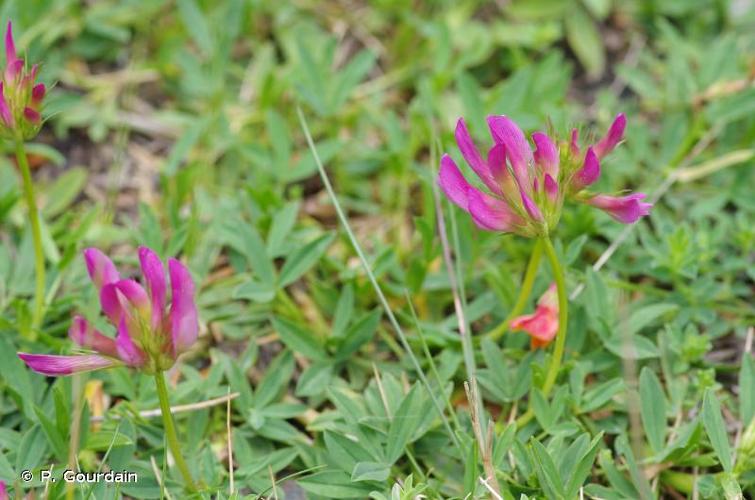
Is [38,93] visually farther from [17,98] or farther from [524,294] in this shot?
[524,294]

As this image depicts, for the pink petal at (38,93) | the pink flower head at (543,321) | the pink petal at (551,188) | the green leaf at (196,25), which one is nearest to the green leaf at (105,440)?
the pink petal at (38,93)

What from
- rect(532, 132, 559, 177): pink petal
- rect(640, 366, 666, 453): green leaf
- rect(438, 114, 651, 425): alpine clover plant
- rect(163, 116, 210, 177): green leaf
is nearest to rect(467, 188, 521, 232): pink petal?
rect(438, 114, 651, 425): alpine clover plant

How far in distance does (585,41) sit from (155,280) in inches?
94.2

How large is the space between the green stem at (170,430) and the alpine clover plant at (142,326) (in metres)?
0.05

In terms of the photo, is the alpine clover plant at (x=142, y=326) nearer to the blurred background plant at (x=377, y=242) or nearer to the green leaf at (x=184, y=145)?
the blurred background plant at (x=377, y=242)

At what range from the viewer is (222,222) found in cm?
275

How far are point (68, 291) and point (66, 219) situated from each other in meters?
0.26

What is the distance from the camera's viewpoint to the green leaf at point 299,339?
2477mm

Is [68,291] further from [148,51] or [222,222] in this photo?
[148,51]

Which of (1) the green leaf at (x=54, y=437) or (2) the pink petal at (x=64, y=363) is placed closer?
(2) the pink petal at (x=64, y=363)

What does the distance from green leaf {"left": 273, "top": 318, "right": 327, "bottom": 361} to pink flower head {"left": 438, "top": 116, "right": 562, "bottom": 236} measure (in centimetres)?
73

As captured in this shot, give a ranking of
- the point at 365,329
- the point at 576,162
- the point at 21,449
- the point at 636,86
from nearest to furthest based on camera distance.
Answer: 1. the point at 576,162
2. the point at 21,449
3. the point at 365,329
4. the point at 636,86

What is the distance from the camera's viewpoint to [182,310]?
1.84 m

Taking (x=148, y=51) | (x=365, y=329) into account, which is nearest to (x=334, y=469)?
(x=365, y=329)
